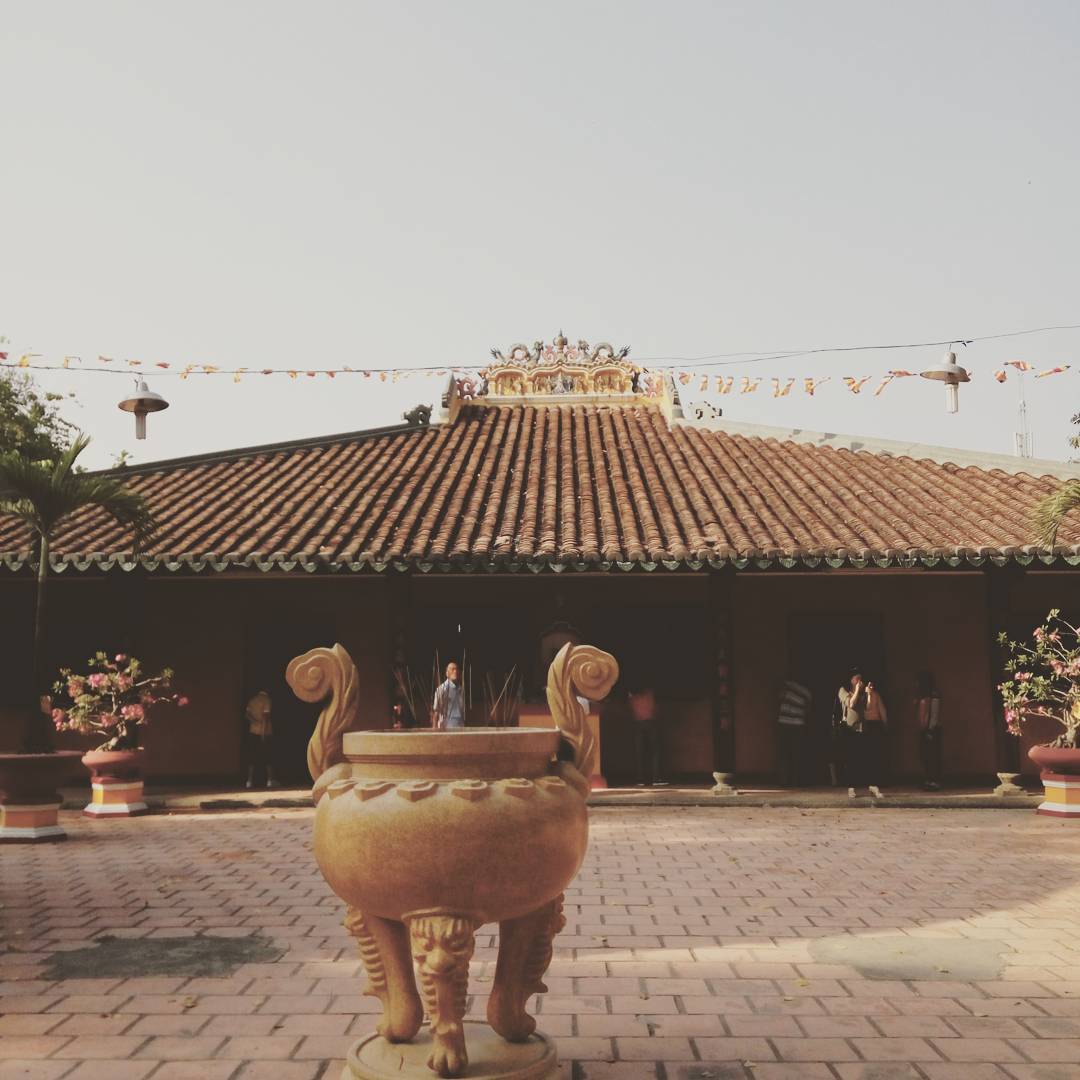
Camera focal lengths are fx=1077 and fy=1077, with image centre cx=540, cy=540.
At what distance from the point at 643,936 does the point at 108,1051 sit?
274 centimetres

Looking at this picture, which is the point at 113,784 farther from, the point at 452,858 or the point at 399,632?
the point at 452,858

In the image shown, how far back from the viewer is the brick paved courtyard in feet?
12.6

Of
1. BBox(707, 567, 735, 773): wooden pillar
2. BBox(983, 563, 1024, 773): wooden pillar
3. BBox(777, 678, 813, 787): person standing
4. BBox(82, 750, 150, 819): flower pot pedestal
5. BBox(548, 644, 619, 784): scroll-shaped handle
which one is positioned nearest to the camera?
BBox(548, 644, 619, 784): scroll-shaped handle

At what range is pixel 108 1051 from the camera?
3.89 meters

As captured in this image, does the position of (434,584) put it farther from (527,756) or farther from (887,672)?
(527,756)

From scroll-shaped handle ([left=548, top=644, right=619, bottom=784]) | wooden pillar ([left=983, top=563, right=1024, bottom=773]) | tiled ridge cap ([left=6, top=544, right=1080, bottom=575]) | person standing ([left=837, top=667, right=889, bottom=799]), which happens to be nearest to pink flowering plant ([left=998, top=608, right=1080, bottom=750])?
wooden pillar ([left=983, top=563, right=1024, bottom=773])

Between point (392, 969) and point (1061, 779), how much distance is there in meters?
8.96

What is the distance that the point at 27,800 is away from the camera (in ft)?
30.5

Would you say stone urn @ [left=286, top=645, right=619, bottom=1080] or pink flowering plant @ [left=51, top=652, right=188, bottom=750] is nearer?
stone urn @ [left=286, top=645, right=619, bottom=1080]

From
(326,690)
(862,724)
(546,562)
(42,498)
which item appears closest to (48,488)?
(42,498)

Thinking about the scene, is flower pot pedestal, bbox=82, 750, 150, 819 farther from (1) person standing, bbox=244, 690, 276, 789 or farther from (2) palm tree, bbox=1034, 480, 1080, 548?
(2) palm tree, bbox=1034, 480, 1080, 548

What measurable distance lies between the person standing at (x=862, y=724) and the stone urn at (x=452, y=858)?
27.5 feet

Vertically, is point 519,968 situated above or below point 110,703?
below

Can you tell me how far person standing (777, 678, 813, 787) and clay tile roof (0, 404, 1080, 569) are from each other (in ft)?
6.05
